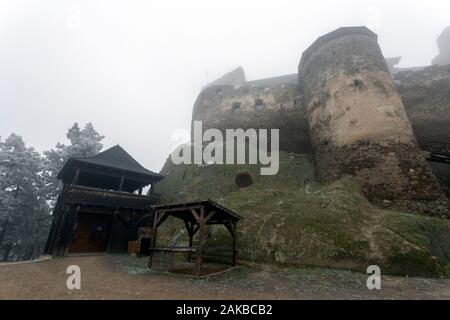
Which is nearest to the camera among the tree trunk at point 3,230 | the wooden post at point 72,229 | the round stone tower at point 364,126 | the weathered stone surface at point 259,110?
the round stone tower at point 364,126

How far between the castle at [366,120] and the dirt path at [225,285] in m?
6.90

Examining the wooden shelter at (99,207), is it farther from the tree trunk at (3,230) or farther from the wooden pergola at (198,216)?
the tree trunk at (3,230)

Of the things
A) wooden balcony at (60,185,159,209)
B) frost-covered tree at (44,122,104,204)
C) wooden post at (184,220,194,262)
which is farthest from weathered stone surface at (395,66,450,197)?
frost-covered tree at (44,122,104,204)

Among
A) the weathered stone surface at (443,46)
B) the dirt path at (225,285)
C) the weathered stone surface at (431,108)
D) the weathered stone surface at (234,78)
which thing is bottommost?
the dirt path at (225,285)

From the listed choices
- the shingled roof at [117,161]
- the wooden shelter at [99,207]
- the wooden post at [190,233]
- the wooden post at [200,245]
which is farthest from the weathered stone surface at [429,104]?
the shingled roof at [117,161]

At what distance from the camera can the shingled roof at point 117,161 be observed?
57.5ft

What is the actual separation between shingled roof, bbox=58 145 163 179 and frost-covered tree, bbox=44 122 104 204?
7444mm

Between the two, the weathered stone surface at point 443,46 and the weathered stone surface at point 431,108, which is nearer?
the weathered stone surface at point 431,108

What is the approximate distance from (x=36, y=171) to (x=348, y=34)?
3060 centimetres

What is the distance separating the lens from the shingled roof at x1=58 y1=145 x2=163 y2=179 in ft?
57.5

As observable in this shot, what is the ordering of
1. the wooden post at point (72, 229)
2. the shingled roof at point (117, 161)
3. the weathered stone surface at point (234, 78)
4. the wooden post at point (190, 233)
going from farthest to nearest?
1. the weathered stone surface at point (234, 78)
2. the shingled roof at point (117, 161)
3. the wooden post at point (72, 229)
4. the wooden post at point (190, 233)

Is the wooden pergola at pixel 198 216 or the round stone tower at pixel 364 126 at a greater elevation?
the round stone tower at pixel 364 126
